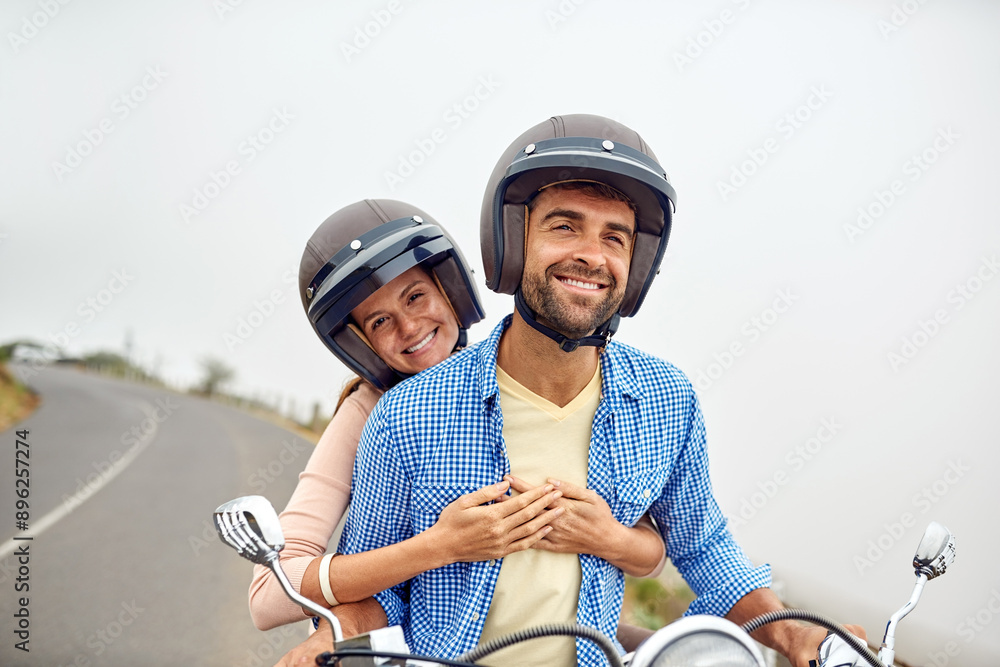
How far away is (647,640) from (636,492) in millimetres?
1027

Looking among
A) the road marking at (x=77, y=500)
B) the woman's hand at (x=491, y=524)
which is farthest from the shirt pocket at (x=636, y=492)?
the road marking at (x=77, y=500)

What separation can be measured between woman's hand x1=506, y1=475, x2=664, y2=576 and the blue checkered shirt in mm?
62

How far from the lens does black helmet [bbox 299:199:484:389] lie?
7.72 feet

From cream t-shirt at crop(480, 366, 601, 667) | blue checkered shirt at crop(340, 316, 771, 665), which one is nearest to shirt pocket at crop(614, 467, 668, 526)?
blue checkered shirt at crop(340, 316, 771, 665)

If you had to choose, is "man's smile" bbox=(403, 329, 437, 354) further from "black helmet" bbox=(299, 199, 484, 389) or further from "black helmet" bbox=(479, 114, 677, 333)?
"black helmet" bbox=(479, 114, 677, 333)

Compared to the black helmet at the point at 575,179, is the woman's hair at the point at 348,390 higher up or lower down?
lower down

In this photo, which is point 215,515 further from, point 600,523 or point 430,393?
point 600,523

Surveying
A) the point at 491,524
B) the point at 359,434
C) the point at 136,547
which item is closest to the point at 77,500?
the point at 136,547

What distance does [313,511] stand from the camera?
2.20 m

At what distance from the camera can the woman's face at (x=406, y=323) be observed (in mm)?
2480

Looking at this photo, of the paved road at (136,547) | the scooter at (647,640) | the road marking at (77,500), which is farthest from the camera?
the road marking at (77,500)

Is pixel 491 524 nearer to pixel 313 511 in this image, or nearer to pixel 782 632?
pixel 313 511

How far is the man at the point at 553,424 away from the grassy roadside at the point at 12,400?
17.3 metres

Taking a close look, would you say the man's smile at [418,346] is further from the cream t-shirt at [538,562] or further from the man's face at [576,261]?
the man's face at [576,261]
